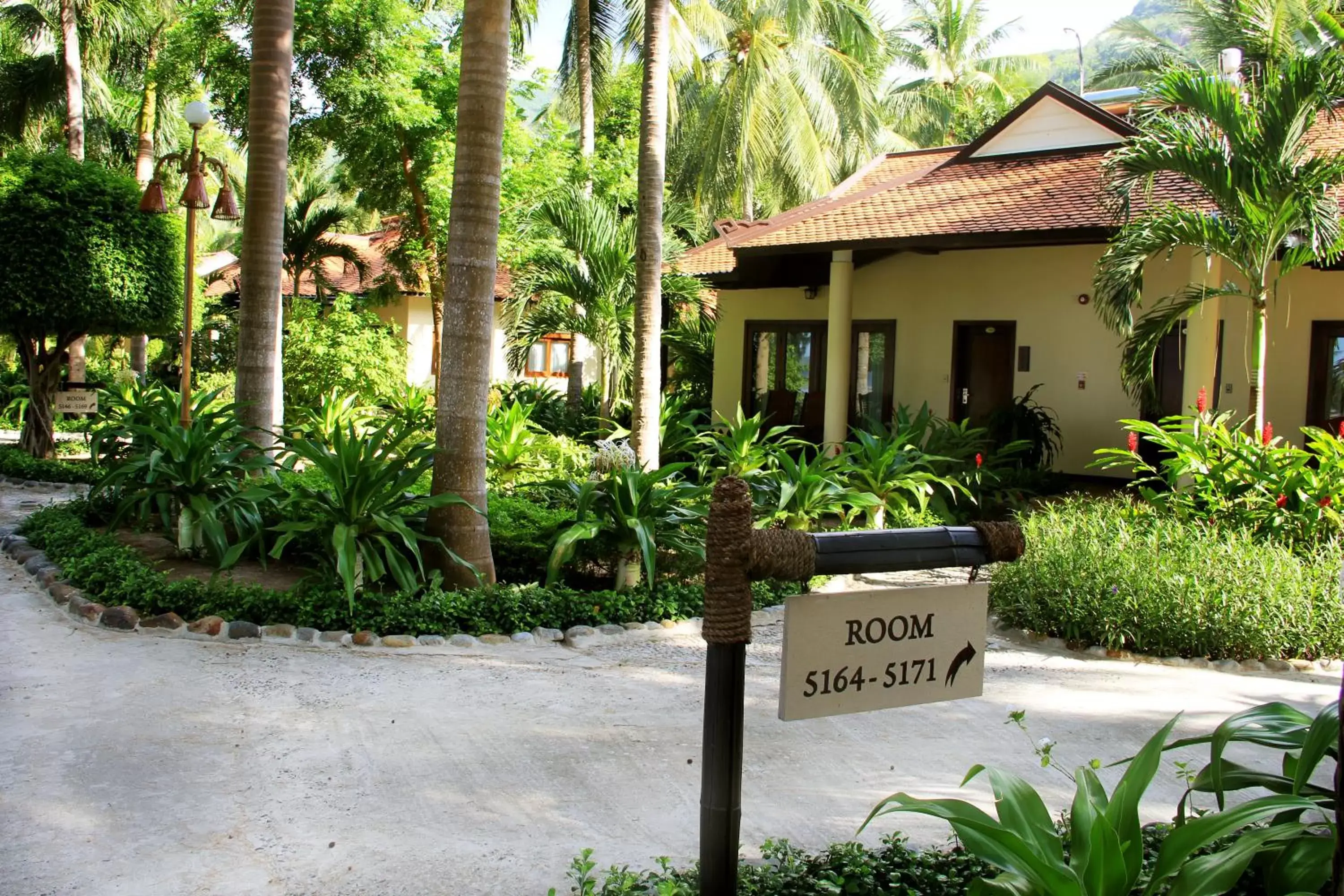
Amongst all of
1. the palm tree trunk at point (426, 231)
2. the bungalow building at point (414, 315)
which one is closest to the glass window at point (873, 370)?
the palm tree trunk at point (426, 231)

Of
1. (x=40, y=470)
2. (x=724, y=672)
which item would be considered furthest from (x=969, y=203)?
(x=724, y=672)

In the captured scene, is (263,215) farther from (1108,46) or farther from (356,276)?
(1108,46)

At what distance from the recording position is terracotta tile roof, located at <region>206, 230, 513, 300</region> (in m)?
24.2

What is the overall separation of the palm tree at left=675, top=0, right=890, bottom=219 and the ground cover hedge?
22891 millimetres

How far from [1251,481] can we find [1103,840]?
6.77 meters

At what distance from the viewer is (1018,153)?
51.6ft

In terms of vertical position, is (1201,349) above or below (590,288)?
below

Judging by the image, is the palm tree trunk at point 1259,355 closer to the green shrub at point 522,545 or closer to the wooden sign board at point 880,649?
the green shrub at point 522,545

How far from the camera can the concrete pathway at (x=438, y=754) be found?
3.99m

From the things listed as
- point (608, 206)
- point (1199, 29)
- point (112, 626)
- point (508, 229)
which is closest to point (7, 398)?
point (508, 229)

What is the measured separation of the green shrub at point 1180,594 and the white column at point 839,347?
6792 mm

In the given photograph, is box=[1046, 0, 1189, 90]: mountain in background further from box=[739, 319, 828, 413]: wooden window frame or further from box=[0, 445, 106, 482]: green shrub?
box=[0, 445, 106, 482]: green shrub

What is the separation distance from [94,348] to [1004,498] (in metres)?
27.0

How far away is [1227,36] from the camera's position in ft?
94.3
